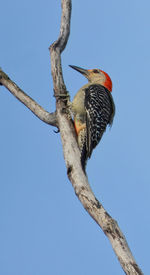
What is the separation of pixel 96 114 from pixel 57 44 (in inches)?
54.9

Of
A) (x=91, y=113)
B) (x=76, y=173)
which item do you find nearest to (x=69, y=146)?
(x=76, y=173)

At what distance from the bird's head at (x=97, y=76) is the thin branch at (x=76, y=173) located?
4.70 feet

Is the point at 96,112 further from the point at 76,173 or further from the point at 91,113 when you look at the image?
the point at 76,173

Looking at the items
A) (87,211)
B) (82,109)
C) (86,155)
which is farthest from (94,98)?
(87,211)

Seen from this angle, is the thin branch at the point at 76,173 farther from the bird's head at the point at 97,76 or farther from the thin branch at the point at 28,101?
the bird's head at the point at 97,76

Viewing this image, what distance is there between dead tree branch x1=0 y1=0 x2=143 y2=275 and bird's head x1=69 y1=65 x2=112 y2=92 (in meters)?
1.49

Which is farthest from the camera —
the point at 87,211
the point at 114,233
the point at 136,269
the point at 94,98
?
the point at 94,98

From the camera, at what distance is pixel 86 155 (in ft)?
22.1

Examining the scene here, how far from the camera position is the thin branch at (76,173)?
15.9ft

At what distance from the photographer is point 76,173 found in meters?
6.12

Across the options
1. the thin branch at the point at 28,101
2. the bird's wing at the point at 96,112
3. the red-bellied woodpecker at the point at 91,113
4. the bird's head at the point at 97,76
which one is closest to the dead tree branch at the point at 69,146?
the thin branch at the point at 28,101

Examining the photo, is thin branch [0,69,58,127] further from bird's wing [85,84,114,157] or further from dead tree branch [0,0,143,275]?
bird's wing [85,84,114,157]

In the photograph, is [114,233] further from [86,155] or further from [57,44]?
[57,44]

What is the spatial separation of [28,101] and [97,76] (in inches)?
92.8
